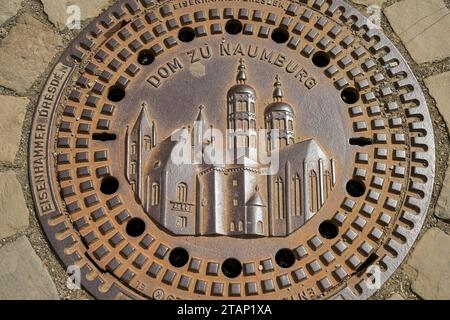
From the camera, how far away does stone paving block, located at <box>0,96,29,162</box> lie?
7.20 ft

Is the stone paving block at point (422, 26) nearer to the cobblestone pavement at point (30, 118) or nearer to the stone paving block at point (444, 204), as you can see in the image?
the cobblestone pavement at point (30, 118)

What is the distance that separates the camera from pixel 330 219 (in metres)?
2.09

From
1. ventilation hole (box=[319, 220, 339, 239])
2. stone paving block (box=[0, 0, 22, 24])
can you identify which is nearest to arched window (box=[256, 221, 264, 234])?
ventilation hole (box=[319, 220, 339, 239])

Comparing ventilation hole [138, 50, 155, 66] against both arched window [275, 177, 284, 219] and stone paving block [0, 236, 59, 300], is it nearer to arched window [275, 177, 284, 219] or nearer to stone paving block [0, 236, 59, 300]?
arched window [275, 177, 284, 219]

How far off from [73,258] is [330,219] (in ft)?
3.33

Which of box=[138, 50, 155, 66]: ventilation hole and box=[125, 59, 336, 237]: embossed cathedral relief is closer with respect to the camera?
box=[125, 59, 336, 237]: embossed cathedral relief

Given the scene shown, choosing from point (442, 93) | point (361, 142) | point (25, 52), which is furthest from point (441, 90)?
point (25, 52)

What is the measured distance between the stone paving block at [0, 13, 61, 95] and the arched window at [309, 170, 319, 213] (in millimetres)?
1266

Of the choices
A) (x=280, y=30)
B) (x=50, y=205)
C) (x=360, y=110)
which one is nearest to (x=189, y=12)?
(x=280, y=30)

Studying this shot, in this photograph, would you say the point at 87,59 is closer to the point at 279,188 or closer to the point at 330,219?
the point at 279,188

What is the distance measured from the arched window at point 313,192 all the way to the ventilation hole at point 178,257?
0.53 metres

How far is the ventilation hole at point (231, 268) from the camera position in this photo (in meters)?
2.04

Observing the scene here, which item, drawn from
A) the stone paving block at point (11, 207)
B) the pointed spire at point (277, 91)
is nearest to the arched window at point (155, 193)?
the stone paving block at point (11, 207)

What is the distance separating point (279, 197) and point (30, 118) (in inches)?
43.6
